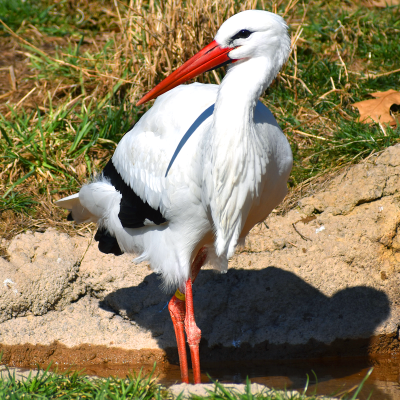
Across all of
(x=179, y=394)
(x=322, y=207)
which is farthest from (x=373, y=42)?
(x=179, y=394)

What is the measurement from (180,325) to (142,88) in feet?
8.18

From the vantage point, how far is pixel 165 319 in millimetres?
4020

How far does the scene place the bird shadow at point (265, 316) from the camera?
379 cm

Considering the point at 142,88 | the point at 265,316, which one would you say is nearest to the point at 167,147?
the point at 265,316

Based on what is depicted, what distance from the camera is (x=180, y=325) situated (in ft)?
12.1

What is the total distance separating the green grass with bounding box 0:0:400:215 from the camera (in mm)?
4828

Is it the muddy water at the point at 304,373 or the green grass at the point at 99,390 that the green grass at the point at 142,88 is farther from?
the green grass at the point at 99,390

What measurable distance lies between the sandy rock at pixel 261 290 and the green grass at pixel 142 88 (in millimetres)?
578

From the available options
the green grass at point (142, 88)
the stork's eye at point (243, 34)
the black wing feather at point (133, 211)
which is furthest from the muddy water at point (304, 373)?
the stork's eye at point (243, 34)

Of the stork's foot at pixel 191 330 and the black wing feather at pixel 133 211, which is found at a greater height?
the black wing feather at pixel 133 211

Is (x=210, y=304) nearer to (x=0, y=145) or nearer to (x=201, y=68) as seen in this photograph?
(x=201, y=68)

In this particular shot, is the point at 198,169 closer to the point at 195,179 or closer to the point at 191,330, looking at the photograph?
the point at 195,179

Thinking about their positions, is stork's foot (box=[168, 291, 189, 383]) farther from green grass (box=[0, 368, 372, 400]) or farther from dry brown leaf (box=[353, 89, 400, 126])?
dry brown leaf (box=[353, 89, 400, 126])

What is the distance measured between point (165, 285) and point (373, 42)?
3908 mm
